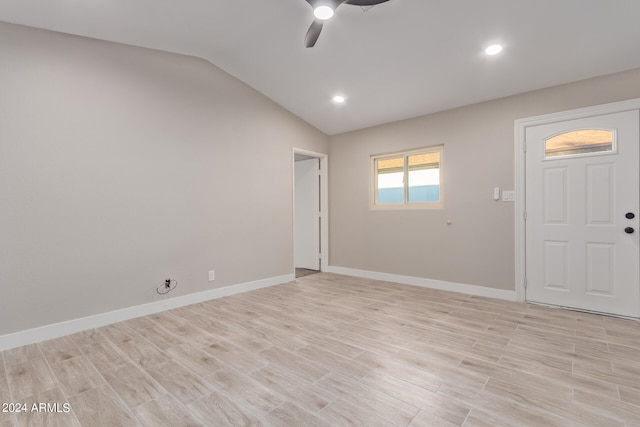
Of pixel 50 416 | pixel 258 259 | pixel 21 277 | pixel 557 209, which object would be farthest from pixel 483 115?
pixel 21 277

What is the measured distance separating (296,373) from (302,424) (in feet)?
1.63

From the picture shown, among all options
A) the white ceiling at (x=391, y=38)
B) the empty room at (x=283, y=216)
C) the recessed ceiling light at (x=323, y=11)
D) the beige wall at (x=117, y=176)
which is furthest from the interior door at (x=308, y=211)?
the recessed ceiling light at (x=323, y=11)

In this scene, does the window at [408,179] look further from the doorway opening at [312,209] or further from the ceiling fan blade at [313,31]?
the ceiling fan blade at [313,31]

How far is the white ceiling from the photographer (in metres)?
2.47

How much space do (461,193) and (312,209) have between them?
2616 millimetres

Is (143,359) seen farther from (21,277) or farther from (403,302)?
(403,302)

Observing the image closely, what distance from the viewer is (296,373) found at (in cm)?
206

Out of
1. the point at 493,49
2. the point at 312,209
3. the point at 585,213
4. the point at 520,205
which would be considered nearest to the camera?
the point at 493,49

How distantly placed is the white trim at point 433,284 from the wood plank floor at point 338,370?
0.48 meters

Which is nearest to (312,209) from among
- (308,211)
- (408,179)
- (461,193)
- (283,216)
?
(308,211)

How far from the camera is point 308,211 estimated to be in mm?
5684

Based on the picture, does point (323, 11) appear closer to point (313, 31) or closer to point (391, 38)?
point (313, 31)

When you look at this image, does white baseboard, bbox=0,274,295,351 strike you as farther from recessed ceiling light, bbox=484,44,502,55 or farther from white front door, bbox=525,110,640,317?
recessed ceiling light, bbox=484,44,502,55

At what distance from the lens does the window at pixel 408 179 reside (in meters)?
4.37
